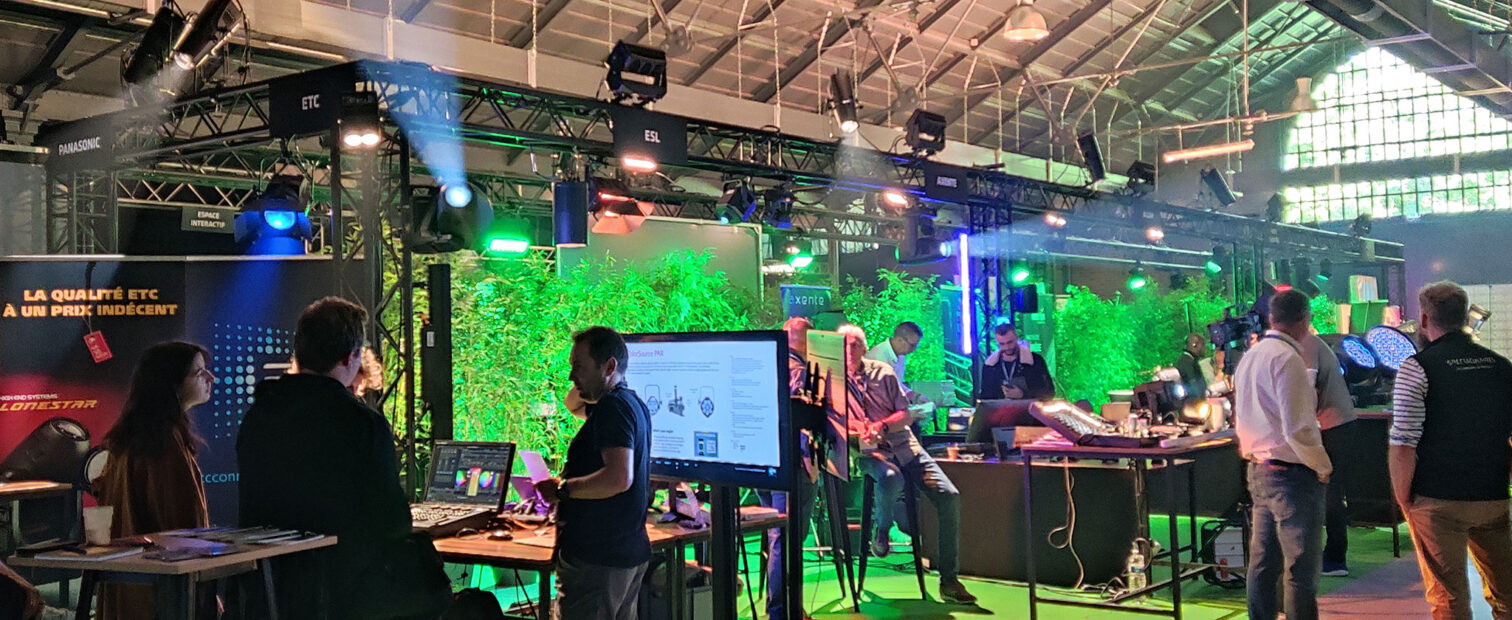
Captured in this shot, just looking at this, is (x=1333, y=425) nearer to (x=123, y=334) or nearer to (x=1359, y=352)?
(x=1359, y=352)

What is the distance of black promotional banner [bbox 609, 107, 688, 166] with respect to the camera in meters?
8.45

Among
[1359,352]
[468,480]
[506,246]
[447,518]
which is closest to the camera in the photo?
[447,518]

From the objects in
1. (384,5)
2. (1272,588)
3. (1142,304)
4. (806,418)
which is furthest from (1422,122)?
(806,418)

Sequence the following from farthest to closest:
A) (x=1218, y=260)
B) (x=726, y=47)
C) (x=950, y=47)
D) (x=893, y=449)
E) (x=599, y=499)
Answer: (x=1218, y=260) < (x=950, y=47) < (x=726, y=47) < (x=893, y=449) < (x=599, y=499)

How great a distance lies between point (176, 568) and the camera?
2707mm

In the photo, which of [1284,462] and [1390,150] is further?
[1390,150]

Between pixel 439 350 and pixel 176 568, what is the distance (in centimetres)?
405

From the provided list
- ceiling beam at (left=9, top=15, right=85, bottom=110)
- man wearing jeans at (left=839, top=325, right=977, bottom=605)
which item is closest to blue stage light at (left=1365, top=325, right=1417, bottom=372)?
man wearing jeans at (left=839, top=325, right=977, bottom=605)

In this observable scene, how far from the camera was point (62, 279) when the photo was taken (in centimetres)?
659

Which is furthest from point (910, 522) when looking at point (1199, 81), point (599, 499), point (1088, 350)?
point (1199, 81)

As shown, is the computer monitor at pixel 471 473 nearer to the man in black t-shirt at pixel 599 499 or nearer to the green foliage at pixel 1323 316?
the man in black t-shirt at pixel 599 499

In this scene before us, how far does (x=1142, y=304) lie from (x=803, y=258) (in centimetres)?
542

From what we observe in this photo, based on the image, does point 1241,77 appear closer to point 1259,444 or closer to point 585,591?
point 1259,444

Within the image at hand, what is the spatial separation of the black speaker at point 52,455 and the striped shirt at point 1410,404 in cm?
641
